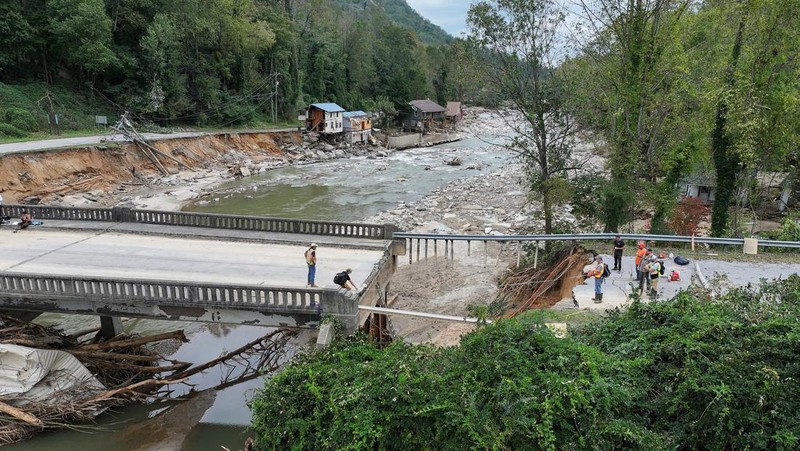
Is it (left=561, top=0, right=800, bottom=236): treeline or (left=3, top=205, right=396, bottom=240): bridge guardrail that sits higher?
(left=561, top=0, right=800, bottom=236): treeline

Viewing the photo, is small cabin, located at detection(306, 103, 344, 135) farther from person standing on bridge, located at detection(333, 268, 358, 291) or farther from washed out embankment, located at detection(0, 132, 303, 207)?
person standing on bridge, located at detection(333, 268, 358, 291)

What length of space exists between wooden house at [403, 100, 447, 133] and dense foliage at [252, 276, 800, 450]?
80.0 metres

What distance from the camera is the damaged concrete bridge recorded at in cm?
1299

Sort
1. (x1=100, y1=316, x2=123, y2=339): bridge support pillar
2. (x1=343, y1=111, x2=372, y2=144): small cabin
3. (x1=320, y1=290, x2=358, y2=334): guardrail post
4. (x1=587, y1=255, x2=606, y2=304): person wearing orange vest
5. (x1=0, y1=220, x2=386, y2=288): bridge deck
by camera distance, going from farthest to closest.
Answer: (x1=343, y1=111, x2=372, y2=144): small cabin < (x1=100, y1=316, x2=123, y2=339): bridge support pillar < (x1=0, y1=220, x2=386, y2=288): bridge deck < (x1=587, y1=255, x2=606, y2=304): person wearing orange vest < (x1=320, y1=290, x2=358, y2=334): guardrail post

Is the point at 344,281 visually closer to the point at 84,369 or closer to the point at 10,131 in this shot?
the point at 84,369

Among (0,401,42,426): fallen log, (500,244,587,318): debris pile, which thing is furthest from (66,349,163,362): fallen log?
(500,244,587,318): debris pile

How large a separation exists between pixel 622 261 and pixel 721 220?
9.13 m

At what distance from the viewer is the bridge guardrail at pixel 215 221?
18125mm

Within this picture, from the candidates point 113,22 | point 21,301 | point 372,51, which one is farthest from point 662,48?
point 372,51

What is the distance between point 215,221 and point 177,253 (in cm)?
253

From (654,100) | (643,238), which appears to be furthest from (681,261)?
(654,100)

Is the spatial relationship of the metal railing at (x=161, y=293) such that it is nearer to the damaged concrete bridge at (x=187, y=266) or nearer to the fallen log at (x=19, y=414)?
the damaged concrete bridge at (x=187, y=266)

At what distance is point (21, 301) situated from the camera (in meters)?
13.4

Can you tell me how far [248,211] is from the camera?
38938 mm
